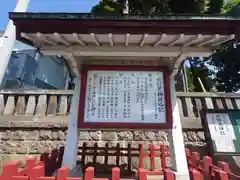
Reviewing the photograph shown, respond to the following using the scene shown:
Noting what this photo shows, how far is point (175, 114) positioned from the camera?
2379mm

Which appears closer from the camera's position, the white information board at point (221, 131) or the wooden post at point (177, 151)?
the wooden post at point (177, 151)

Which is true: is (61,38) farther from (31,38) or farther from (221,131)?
(221,131)

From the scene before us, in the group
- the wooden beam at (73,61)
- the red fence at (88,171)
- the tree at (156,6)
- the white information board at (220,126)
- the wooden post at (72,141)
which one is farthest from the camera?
the tree at (156,6)

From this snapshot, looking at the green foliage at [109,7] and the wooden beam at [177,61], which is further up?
the green foliage at [109,7]

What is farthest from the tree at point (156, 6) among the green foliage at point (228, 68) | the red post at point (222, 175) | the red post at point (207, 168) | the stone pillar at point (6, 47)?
the red post at point (222, 175)

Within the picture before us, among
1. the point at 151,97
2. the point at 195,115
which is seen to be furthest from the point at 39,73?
the point at 151,97

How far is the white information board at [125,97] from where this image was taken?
232 centimetres

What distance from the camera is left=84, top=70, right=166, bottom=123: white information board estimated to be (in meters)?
2.32

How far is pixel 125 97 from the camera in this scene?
2.41m

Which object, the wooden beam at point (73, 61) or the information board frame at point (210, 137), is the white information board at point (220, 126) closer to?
the information board frame at point (210, 137)

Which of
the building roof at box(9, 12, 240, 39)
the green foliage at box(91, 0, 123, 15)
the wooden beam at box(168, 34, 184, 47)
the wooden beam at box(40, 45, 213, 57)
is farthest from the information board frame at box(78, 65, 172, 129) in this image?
the green foliage at box(91, 0, 123, 15)

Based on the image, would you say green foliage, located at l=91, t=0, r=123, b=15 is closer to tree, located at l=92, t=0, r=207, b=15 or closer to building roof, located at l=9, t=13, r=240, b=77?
tree, located at l=92, t=0, r=207, b=15

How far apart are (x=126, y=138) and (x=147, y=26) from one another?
2.95 metres

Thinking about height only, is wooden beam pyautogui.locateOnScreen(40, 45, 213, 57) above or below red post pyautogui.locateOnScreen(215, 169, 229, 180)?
above
